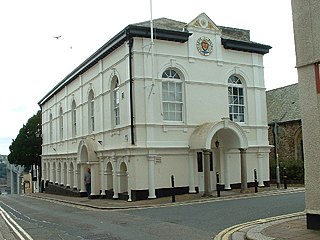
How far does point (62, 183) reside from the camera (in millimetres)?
35875

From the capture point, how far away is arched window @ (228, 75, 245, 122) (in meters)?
24.4

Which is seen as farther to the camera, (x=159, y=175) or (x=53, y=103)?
(x=53, y=103)

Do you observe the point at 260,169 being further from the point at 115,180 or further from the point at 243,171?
the point at 115,180

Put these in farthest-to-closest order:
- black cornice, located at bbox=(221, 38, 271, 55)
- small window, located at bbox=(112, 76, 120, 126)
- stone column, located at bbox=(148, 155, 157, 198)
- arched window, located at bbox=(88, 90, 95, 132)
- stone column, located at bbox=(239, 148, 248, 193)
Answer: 1. arched window, located at bbox=(88, 90, 95, 132)
2. black cornice, located at bbox=(221, 38, 271, 55)
3. small window, located at bbox=(112, 76, 120, 126)
4. stone column, located at bbox=(239, 148, 248, 193)
5. stone column, located at bbox=(148, 155, 157, 198)

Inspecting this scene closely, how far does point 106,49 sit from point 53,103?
17338mm

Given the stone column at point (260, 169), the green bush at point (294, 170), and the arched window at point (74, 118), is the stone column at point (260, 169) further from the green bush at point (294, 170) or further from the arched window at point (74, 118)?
the arched window at point (74, 118)

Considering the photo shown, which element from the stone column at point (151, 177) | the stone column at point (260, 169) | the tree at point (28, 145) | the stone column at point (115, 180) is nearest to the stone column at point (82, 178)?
the stone column at point (115, 180)

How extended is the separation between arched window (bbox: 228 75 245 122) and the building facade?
14.8 meters

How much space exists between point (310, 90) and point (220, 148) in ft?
48.0

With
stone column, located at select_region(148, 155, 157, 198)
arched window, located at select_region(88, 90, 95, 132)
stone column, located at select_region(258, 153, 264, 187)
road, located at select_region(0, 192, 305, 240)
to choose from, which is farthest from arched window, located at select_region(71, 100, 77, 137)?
road, located at select_region(0, 192, 305, 240)

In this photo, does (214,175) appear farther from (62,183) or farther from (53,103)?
(53,103)

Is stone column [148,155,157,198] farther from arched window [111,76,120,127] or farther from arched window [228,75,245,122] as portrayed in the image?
arched window [228,75,245,122]

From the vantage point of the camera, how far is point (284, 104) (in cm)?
3812

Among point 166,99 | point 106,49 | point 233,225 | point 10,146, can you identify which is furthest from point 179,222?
point 10,146
